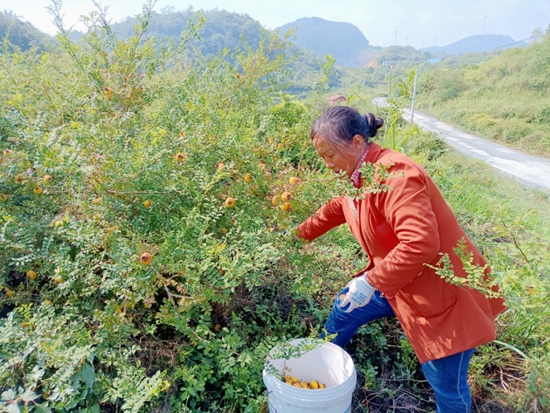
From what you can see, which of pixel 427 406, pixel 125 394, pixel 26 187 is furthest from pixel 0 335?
pixel 427 406

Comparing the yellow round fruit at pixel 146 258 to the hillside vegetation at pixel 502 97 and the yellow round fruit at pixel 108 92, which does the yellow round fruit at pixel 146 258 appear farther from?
the hillside vegetation at pixel 502 97

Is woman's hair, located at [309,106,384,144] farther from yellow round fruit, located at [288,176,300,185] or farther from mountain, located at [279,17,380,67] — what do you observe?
mountain, located at [279,17,380,67]

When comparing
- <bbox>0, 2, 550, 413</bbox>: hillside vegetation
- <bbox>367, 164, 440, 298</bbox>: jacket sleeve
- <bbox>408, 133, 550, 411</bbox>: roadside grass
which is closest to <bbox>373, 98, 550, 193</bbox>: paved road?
<bbox>408, 133, 550, 411</bbox>: roadside grass

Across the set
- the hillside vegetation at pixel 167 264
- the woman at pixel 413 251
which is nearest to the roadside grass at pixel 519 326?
the hillside vegetation at pixel 167 264

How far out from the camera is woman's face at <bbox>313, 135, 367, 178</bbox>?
1.50m

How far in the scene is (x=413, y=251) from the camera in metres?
1.32

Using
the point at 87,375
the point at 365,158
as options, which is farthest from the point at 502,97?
the point at 87,375

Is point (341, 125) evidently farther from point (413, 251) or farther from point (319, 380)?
point (319, 380)

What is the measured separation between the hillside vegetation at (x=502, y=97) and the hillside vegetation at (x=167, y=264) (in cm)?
1443

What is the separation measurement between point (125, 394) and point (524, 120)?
1972cm

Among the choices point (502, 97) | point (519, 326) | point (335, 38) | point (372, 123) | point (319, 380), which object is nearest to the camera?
point (372, 123)

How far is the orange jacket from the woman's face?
2.1 inches

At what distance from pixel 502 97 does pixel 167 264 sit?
84.6 ft

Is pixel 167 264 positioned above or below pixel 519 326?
above
